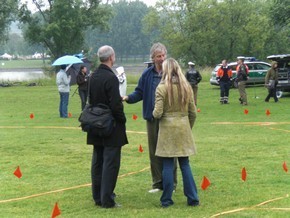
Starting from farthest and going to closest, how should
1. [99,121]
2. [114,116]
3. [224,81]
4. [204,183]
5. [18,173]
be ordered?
[224,81]
[18,173]
[204,183]
[114,116]
[99,121]

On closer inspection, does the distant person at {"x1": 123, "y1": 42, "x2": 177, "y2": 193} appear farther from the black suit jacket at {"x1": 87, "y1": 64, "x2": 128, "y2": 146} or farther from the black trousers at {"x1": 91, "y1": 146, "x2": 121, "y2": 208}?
the black trousers at {"x1": 91, "y1": 146, "x2": 121, "y2": 208}

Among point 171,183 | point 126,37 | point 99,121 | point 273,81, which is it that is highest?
point 99,121

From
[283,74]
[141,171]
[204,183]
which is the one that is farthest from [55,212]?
[283,74]

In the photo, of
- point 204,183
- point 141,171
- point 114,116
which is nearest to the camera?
point 114,116

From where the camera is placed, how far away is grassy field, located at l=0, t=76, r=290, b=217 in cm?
676

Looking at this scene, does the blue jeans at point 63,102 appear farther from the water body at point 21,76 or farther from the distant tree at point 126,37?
the distant tree at point 126,37

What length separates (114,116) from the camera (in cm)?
679

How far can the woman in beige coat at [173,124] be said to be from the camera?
21.8 ft

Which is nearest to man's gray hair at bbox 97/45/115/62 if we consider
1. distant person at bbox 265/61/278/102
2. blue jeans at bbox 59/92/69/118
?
blue jeans at bbox 59/92/69/118

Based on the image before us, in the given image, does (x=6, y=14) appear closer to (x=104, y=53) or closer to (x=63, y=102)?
(x=63, y=102)

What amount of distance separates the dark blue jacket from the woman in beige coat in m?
0.53

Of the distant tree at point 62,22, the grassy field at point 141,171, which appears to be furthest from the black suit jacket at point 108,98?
the distant tree at point 62,22

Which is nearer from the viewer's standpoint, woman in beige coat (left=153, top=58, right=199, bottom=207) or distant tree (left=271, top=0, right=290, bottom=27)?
woman in beige coat (left=153, top=58, right=199, bottom=207)

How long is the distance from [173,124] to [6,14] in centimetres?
4712
